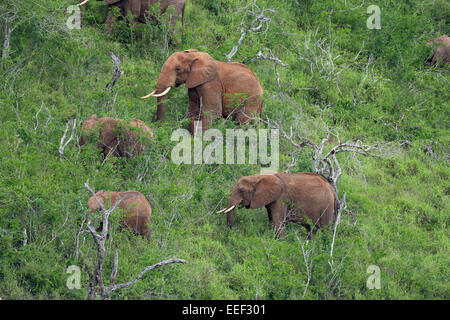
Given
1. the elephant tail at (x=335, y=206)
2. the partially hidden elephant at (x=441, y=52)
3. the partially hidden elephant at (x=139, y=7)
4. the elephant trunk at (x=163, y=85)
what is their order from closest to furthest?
1. the elephant tail at (x=335, y=206)
2. the elephant trunk at (x=163, y=85)
3. the partially hidden elephant at (x=139, y=7)
4. the partially hidden elephant at (x=441, y=52)

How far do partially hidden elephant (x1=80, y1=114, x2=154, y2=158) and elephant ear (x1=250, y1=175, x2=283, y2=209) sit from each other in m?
1.83

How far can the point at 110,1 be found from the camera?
43.9ft

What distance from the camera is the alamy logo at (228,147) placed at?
10.9 metres

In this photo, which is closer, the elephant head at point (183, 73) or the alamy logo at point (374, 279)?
the alamy logo at point (374, 279)

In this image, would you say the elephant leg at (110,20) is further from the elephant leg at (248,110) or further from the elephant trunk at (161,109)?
the elephant leg at (248,110)

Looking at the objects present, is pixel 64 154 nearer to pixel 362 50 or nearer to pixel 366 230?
pixel 366 230

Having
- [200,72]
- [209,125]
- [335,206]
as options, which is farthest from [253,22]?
[335,206]

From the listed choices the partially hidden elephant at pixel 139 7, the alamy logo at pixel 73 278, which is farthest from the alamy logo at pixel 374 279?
the partially hidden elephant at pixel 139 7

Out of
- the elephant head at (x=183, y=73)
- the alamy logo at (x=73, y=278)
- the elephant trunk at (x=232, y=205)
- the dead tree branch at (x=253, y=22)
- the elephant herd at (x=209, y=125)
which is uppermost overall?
the dead tree branch at (x=253, y=22)

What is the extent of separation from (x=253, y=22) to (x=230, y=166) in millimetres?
3873

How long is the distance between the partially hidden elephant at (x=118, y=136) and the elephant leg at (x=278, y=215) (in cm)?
211

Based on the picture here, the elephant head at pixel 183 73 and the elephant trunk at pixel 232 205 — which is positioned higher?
the elephant head at pixel 183 73

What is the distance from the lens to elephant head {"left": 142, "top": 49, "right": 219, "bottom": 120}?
448 inches

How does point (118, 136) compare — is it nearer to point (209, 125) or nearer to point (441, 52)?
point (209, 125)
